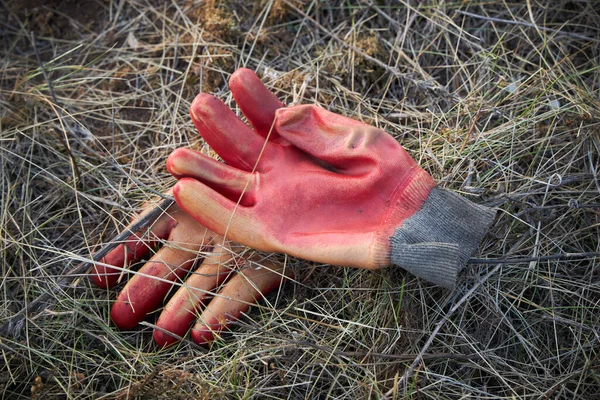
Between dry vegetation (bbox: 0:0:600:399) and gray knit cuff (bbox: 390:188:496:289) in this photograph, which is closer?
gray knit cuff (bbox: 390:188:496:289)

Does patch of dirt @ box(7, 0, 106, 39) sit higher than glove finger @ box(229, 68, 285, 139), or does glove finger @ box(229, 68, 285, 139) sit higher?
patch of dirt @ box(7, 0, 106, 39)


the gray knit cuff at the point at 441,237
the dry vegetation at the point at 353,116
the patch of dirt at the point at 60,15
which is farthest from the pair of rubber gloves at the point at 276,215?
the patch of dirt at the point at 60,15

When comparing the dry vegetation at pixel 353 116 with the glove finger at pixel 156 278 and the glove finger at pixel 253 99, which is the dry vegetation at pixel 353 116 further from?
the glove finger at pixel 253 99

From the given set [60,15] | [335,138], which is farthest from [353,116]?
[60,15]

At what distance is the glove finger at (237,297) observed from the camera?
203 centimetres

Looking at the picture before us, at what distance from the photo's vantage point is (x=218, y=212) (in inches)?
76.6

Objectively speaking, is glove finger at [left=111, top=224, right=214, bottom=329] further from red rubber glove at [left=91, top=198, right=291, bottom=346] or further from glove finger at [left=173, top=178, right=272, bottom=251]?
glove finger at [left=173, top=178, right=272, bottom=251]

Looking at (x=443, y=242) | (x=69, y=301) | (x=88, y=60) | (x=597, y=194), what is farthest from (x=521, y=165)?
(x=88, y=60)

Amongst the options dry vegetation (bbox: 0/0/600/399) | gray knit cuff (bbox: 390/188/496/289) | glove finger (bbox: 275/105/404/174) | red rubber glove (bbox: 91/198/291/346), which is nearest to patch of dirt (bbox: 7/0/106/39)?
dry vegetation (bbox: 0/0/600/399)

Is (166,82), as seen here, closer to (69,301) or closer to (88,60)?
(88,60)

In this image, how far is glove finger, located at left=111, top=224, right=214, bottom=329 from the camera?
207 cm

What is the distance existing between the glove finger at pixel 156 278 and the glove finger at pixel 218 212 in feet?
0.66

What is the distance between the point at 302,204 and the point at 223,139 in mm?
389

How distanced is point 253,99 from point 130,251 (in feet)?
2.55
